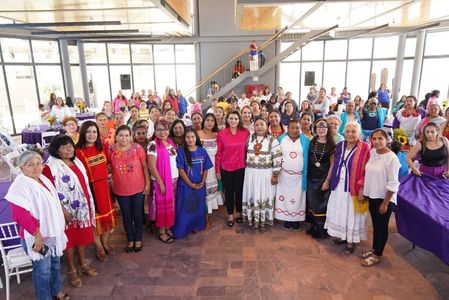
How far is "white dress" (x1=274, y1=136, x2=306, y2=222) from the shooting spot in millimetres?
3863

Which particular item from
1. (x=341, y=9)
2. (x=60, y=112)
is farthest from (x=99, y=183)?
(x=60, y=112)

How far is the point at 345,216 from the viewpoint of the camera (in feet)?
11.8

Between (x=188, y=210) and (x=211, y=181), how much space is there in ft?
1.92

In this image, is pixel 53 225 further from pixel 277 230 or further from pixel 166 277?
pixel 277 230

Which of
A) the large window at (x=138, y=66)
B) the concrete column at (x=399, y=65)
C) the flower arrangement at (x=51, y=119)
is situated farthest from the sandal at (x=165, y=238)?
the concrete column at (x=399, y=65)

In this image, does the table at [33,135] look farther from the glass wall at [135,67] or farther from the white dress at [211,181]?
the glass wall at [135,67]

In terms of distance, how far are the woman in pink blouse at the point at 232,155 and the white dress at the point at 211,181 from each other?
0.29 feet

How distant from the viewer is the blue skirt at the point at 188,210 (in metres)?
3.94

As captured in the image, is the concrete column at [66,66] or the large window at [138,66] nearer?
the concrete column at [66,66]

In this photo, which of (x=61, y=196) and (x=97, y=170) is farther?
(x=97, y=170)

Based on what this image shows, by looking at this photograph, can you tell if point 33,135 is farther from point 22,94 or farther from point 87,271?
point 22,94

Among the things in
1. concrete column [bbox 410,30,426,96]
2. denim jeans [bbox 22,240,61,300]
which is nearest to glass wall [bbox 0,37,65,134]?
denim jeans [bbox 22,240,61,300]

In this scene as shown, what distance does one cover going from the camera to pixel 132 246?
3.79 m

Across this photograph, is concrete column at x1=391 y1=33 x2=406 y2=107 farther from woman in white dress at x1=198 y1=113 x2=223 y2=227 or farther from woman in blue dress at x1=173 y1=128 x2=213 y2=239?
woman in blue dress at x1=173 y1=128 x2=213 y2=239
